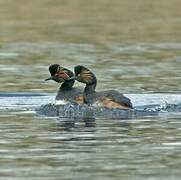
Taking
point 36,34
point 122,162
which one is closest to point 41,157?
point 122,162

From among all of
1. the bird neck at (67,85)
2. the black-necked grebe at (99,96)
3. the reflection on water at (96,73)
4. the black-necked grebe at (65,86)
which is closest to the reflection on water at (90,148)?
the reflection on water at (96,73)

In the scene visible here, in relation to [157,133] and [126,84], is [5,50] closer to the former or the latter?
[126,84]

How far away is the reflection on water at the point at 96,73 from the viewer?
13.7 metres

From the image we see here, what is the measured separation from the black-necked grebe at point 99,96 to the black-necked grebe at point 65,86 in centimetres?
30

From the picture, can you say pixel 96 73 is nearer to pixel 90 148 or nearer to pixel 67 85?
pixel 67 85

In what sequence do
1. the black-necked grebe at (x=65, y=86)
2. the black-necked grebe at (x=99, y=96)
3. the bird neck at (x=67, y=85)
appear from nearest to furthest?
the black-necked grebe at (x=99, y=96) < the black-necked grebe at (x=65, y=86) < the bird neck at (x=67, y=85)

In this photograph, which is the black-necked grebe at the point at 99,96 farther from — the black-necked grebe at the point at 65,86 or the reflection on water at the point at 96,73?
the reflection on water at the point at 96,73

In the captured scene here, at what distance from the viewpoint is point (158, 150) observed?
14609 millimetres

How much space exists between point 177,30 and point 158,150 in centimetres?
2024

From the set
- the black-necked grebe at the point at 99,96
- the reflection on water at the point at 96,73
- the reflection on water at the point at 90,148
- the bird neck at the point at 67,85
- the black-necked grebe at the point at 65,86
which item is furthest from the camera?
the bird neck at the point at 67,85

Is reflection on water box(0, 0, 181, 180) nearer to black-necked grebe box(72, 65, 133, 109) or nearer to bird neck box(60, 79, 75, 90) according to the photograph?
bird neck box(60, 79, 75, 90)

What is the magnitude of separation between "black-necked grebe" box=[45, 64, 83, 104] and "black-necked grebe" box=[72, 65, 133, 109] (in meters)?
0.30

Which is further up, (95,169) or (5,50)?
(5,50)

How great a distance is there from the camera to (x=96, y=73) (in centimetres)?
2533
